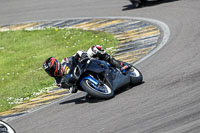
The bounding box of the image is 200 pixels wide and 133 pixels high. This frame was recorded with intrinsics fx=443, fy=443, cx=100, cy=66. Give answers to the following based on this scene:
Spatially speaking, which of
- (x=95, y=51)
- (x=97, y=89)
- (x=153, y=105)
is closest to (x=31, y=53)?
(x=95, y=51)

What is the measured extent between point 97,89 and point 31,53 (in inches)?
325

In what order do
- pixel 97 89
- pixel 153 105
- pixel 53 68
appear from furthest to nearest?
pixel 53 68
pixel 97 89
pixel 153 105

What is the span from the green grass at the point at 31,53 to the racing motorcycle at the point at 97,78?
300 cm

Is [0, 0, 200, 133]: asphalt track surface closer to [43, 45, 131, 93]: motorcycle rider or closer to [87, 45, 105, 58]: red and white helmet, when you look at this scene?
[43, 45, 131, 93]: motorcycle rider

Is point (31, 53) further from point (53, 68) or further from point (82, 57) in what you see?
point (82, 57)

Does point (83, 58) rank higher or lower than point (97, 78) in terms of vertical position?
Result: higher

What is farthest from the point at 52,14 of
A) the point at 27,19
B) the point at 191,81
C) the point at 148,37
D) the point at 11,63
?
the point at 191,81

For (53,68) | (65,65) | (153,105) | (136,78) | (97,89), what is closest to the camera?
(153,105)

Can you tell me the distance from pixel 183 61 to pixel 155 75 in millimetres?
1013

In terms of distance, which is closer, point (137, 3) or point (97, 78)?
point (97, 78)

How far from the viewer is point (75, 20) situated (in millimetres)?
19953

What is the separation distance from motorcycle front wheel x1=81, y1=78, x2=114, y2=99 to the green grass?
3.19 m

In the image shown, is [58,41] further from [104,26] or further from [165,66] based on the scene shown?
[165,66]

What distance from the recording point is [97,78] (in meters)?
10.0
